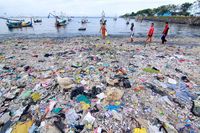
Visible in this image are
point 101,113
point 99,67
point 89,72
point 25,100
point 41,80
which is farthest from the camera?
point 99,67

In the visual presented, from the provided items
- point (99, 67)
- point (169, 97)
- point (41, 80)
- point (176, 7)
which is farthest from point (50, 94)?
point (176, 7)

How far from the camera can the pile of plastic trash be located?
2920mm

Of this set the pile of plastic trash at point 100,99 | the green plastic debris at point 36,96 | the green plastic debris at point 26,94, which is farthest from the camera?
the green plastic debris at point 26,94

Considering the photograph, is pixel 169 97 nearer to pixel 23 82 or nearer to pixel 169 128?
pixel 169 128

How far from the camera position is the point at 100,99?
3.65m

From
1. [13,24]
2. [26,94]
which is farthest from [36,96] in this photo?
[13,24]

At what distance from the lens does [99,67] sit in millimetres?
5684

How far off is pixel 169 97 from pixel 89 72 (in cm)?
270

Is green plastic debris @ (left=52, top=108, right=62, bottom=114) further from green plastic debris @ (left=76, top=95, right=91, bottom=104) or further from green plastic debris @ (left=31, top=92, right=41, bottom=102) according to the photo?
green plastic debris @ (left=31, top=92, right=41, bottom=102)

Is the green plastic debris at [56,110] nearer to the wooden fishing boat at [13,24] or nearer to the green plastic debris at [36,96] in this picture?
the green plastic debris at [36,96]

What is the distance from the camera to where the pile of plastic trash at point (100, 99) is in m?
2.92

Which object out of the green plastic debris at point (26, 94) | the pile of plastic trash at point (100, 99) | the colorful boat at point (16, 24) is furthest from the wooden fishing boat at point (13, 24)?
the green plastic debris at point (26, 94)

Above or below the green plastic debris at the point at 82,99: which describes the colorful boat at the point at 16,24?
below

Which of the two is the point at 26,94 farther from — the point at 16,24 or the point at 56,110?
the point at 16,24
